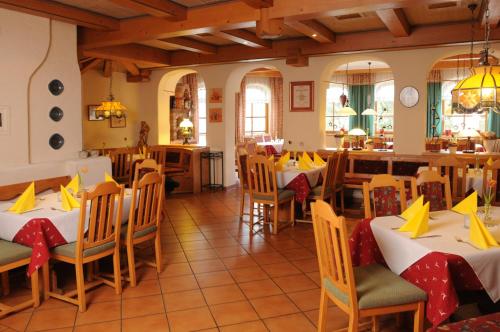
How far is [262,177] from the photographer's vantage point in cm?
547

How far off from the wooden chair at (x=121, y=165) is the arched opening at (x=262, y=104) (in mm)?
5764

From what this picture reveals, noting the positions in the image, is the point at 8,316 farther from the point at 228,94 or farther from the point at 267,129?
the point at 267,129

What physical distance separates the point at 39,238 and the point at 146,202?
0.90 metres

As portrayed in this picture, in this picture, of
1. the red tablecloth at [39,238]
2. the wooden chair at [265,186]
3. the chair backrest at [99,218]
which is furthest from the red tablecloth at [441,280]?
the wooden chair at [265,186]

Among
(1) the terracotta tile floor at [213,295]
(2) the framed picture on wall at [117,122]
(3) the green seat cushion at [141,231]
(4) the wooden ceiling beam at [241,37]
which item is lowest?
(1) the terracotta tile floor at [213,295]

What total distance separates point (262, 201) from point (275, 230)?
1.28 feet

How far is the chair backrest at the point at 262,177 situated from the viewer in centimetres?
537

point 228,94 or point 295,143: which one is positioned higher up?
point 228,94

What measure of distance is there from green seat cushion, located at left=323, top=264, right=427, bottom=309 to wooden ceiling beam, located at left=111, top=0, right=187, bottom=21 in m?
3.27

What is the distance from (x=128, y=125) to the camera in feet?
30.8

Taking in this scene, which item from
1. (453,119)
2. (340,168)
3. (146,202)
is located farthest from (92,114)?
(453,119)

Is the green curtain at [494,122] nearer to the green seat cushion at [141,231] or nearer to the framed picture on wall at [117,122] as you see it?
the framed picture on wall at [117,122]

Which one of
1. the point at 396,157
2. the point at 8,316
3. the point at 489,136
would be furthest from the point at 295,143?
the point at 8,316

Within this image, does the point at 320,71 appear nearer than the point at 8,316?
No
